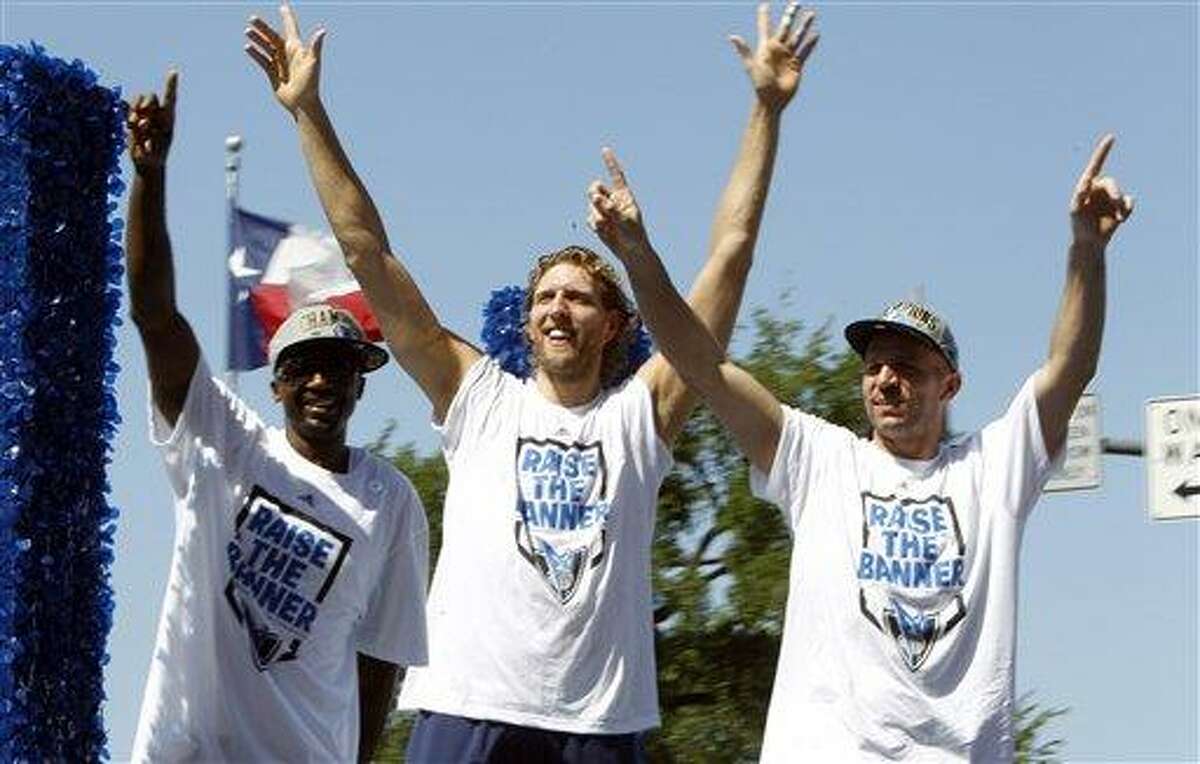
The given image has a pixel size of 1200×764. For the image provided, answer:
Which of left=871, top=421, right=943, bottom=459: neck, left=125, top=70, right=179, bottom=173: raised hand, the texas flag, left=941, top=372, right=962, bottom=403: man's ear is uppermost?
the texas flag

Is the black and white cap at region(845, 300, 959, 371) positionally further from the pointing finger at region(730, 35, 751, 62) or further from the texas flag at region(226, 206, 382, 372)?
the texas flag at region(226, 206, 382, 372)

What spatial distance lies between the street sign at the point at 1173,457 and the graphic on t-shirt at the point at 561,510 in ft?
35.5

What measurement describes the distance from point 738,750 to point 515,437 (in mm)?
11614

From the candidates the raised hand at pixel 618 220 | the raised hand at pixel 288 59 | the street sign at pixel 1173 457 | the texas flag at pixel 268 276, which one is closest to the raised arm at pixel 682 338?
the raised hand at pixel 618 220

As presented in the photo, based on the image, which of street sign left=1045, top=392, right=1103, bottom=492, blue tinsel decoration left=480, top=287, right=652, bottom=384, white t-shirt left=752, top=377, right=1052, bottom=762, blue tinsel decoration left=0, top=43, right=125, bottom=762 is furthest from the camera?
street sign left=1045, top=392, right=1103, bottom=492

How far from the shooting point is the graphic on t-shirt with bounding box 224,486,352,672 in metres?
6.63

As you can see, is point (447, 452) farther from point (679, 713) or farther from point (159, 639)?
point (679, 713)

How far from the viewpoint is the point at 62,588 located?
6.60 meters

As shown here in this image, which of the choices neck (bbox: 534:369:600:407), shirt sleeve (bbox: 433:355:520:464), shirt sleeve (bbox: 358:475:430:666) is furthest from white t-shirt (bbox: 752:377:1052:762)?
shirt sleeve (bbox: 358:475:430:666)

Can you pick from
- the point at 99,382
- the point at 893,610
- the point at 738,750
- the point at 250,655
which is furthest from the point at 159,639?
the point at 738,750

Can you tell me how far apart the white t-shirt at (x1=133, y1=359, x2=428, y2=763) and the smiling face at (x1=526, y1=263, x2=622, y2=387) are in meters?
0.59

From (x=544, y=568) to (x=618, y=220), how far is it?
85 centimetres

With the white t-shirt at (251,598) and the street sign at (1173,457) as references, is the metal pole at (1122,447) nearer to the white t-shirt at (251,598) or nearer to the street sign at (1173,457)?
the street sign at (1173,457)

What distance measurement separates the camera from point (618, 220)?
21.8 ft
